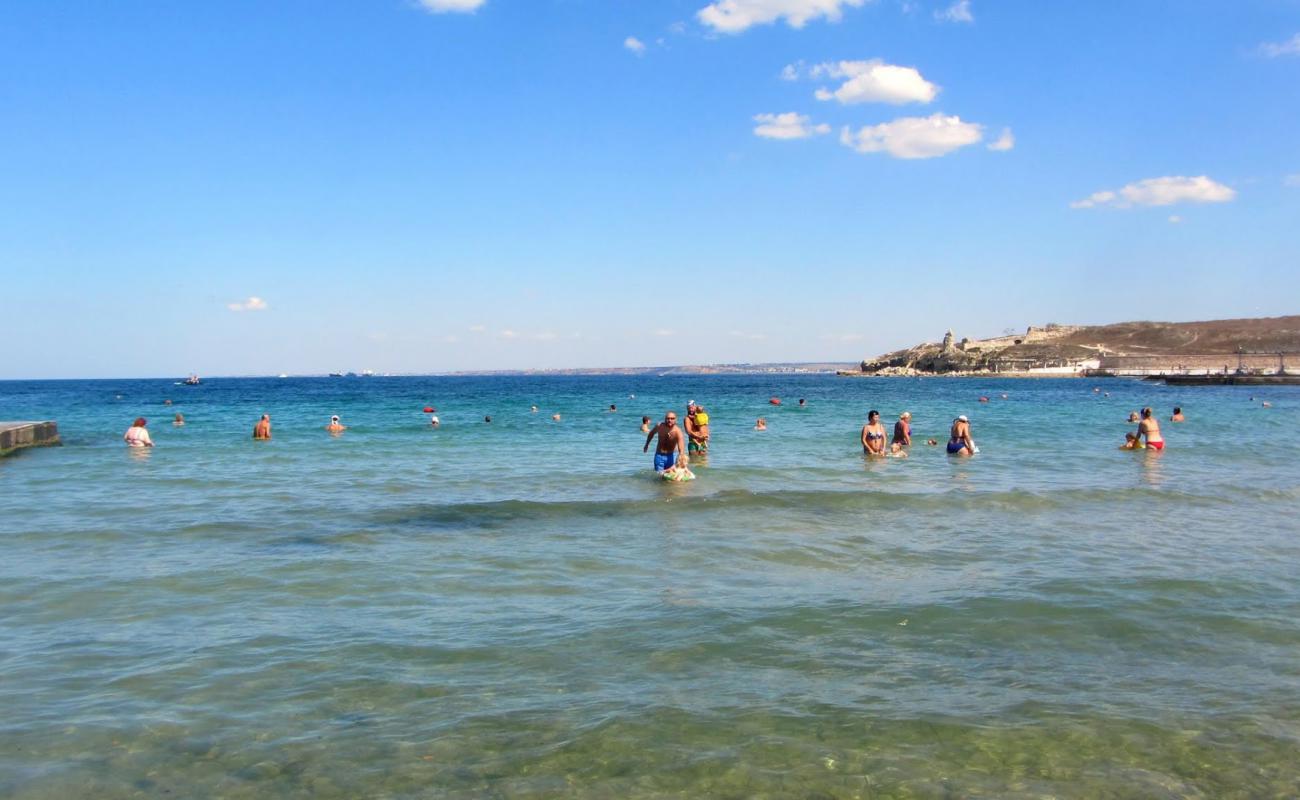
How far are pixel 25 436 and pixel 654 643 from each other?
2846 centimetres

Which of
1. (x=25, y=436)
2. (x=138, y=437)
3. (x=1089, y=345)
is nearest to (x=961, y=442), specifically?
(x=138, y=437)

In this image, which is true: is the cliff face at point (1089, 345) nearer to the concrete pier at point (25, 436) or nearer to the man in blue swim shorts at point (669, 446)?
the man in blue swim shorts at point (669, 446)

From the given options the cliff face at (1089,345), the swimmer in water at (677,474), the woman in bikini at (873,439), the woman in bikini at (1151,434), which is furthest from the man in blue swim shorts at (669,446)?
the cliff face at (1089,345)

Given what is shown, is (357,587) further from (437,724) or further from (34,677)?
(437,724)

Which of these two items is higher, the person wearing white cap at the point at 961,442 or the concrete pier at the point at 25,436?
the concrete pier at the point at 25,436

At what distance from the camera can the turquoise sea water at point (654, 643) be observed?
17.7 feet

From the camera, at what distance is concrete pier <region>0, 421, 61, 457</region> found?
26312mm

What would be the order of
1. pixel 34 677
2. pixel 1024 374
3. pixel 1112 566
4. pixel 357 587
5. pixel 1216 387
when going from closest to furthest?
pixel 34 677
pixel 357 587
pixel 1112 566
pixel 1216 387
pixel 1024 374

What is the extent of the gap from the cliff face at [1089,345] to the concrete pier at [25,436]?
124271 millimetres

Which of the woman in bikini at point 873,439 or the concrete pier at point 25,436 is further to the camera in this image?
the concrete pier at point 25,436

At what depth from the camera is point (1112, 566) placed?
10562 mm

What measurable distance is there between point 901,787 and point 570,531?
28.2ft

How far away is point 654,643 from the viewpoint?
303 inches

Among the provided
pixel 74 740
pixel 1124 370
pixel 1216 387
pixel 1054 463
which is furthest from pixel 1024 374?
pixel 74 740
